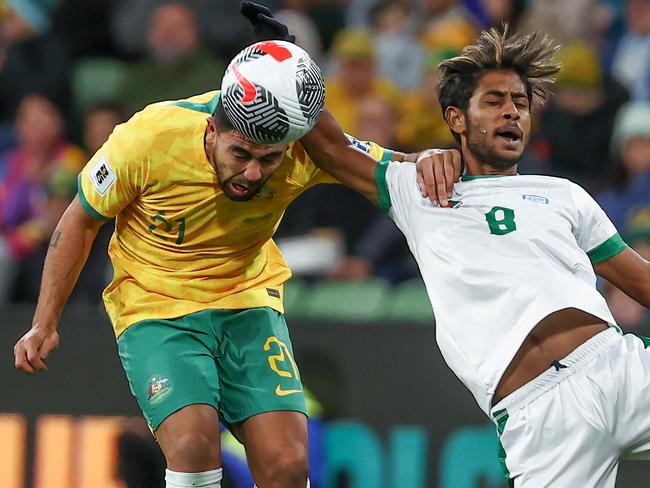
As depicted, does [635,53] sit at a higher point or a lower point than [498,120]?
higher

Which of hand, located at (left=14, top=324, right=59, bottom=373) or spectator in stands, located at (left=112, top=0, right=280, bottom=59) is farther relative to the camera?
spectator in stands, located at (left=112, top=0, right=280, bottom=59)

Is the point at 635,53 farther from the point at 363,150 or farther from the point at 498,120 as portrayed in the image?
the point at 498,120

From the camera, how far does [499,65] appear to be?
5301 mm

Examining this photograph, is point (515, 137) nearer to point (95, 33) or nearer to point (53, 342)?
point (53, 342)

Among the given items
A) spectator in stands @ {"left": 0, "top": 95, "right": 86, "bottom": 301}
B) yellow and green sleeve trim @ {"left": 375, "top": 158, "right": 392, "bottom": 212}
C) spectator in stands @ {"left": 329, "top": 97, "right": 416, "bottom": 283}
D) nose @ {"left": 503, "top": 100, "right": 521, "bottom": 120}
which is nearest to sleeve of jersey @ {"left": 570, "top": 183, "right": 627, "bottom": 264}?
nose @ {"left": 503, "top": 100, "right": 521, "bottom": 120}

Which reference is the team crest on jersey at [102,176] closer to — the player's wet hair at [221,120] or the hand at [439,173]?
the player's wet hair at [221,120]

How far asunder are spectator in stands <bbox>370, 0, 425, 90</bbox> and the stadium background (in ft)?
0.06

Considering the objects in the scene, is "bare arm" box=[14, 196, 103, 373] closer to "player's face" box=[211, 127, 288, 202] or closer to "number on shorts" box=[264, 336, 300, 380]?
"player's face" box=[211, 127, 288, 202]

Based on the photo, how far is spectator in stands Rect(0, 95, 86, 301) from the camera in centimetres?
952

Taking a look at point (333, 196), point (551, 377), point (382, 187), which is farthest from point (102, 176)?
point (333, 196)

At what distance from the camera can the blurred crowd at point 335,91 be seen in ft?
28.8

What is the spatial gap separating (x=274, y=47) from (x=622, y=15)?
5.51m

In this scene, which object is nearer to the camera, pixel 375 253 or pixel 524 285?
pixel 524 285

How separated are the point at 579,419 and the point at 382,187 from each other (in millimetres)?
1286
